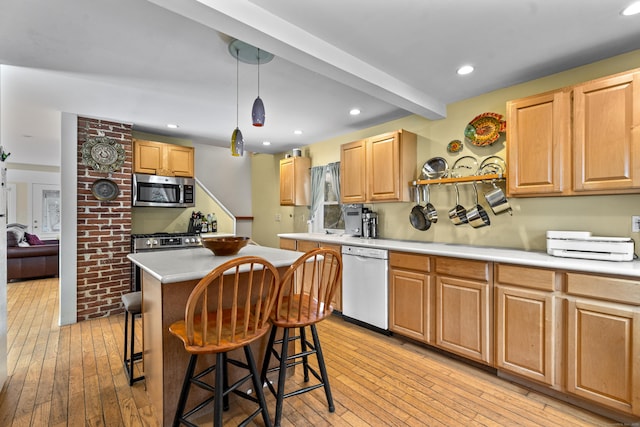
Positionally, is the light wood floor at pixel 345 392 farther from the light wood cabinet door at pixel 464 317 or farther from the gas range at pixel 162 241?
the gas range at pixel 162 241

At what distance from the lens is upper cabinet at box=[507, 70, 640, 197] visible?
1980 mm

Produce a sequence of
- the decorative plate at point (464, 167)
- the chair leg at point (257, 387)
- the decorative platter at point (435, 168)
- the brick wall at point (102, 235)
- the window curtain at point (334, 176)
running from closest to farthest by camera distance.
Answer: the chair leg at point (257, 387)
the decorative plate at point (464, 167)
the decorative platter at point (435, 168)
the brick wall at point (102, 235)
the window curtain at point (334, 176)

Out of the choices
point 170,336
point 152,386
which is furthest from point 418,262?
point 152,386

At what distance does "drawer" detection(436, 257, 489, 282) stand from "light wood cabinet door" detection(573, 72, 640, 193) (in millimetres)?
847

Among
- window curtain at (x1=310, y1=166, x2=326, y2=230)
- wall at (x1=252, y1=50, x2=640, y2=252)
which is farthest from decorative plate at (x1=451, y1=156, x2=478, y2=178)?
window curtain at (x1=310, y1=166, x2=326, y2=230)

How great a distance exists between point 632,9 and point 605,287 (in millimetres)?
1584

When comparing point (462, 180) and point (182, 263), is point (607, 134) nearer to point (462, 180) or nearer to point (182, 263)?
point (462, 180)

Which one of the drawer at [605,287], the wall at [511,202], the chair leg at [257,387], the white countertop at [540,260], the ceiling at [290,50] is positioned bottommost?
the chair leg at [257,387]

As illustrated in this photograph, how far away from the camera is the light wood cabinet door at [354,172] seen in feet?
12.0

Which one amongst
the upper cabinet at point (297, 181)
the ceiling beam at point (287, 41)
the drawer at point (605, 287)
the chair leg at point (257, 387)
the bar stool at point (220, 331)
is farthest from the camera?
the upper cabinet at point (297, 181)

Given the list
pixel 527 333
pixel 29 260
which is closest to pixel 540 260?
→ pixel 527 333

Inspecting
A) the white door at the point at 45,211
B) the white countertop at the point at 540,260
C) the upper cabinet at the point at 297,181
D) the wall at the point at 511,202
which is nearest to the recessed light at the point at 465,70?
the wall at the point at 511,202

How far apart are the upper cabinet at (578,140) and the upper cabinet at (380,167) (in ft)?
3.39

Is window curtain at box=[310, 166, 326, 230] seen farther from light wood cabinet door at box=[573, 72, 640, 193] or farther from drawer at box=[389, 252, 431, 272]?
light wood cabinet door at box=[573, 72, 640, 193]
